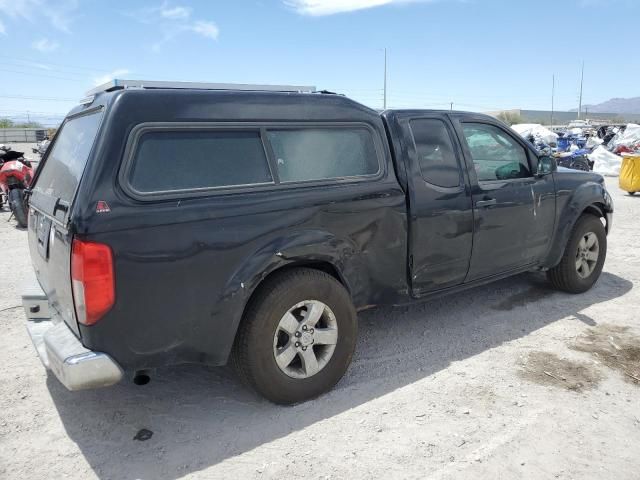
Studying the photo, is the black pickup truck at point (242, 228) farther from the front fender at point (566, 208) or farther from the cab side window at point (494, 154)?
the front fender at point (566, 208)

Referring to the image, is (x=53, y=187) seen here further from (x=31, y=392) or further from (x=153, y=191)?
(x=31, y=392)

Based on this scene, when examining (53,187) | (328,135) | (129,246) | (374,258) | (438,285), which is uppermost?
(328,135)

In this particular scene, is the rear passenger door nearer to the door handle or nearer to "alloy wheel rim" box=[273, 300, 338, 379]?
the door handle

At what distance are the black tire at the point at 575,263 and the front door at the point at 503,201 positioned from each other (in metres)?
0.44

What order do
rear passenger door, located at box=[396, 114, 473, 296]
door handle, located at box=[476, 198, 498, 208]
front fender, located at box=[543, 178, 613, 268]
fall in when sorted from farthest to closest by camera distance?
front fender, located at box=[543, 178, 613, 268], door handle, located at box=[476, 198, 498, 208], rear passenger door, located at box=[396, 114, 473, 296]

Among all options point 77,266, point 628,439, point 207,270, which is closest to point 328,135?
point 207,270

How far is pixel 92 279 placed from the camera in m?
2.57

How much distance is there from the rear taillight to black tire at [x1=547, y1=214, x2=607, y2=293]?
4372mm

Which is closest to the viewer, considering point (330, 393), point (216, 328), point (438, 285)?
point (216, 328)

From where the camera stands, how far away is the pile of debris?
16578 millimetres

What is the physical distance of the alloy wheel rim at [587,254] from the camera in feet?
17.4

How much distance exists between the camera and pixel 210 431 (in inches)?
120

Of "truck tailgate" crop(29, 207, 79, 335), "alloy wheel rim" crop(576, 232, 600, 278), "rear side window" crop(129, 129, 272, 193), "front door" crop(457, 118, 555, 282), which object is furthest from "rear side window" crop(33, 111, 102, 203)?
"alloy wheel rim" crop(576, 232, 600, 278)

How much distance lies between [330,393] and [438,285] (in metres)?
1.29
